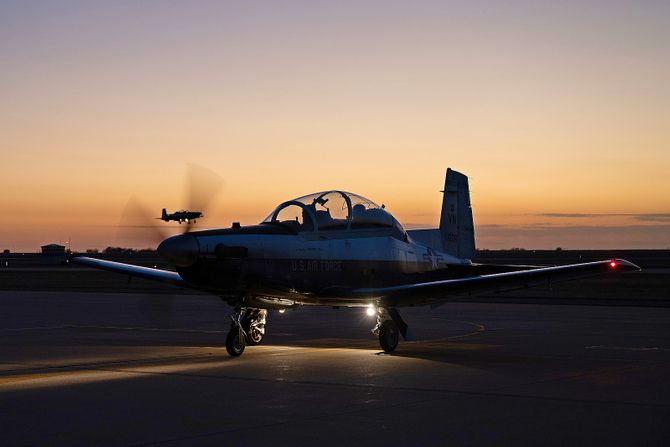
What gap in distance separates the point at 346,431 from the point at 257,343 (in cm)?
989

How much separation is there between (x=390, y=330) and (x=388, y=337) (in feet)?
0.60

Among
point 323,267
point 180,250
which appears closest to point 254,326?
point 323,267

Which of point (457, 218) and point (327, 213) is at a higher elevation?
point (457, 218)

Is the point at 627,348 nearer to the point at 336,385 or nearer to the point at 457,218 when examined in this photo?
the point at 457,218

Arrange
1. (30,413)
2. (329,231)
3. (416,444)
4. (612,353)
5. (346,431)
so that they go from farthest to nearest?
(329,231) < (612,353) < (30,413) < (346,431) < (416,444)

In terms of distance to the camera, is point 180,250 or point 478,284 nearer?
point 180,250

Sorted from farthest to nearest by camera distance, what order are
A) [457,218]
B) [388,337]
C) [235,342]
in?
[457,218]
[388,337]
[235,342]

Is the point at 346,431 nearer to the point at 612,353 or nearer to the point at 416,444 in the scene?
the point at 416,444

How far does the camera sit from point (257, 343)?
19031mm

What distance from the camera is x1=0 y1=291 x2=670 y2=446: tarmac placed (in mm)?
9266

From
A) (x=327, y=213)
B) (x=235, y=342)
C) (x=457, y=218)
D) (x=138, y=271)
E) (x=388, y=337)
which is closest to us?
(x=235, y=342)

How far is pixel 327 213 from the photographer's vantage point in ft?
60.1

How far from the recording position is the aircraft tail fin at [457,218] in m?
23.2

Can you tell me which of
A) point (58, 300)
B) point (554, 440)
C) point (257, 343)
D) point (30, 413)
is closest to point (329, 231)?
point (257, 343)
